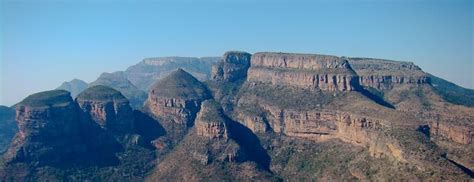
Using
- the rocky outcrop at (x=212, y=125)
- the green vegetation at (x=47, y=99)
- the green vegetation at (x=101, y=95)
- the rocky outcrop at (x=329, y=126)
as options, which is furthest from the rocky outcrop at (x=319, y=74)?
the green vegetation at (x=47, y=99)

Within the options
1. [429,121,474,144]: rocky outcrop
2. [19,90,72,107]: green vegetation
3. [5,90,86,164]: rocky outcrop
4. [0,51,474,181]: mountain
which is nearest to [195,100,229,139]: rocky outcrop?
[0,51,474,181]: mountain

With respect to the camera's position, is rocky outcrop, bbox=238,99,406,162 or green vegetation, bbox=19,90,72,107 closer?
rocky outcrop, bbox=238,99,406,162

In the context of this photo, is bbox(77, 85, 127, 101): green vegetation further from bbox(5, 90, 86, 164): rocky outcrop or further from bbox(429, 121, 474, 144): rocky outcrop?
bbox(429, 121, 474, 144): rocky outcrop

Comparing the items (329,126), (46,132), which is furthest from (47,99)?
(329,126)

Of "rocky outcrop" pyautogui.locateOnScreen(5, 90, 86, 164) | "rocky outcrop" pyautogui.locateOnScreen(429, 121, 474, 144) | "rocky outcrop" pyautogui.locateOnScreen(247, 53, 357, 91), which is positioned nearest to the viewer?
"rocky outcrop" pyautogui.locateOnScreen(429, 121, 474, 144)

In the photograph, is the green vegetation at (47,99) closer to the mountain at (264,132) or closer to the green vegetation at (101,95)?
the mountain at (264,132)

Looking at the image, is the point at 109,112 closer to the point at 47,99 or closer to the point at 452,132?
the point at 47,99

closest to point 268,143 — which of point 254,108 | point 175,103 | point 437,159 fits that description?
point 254,108
